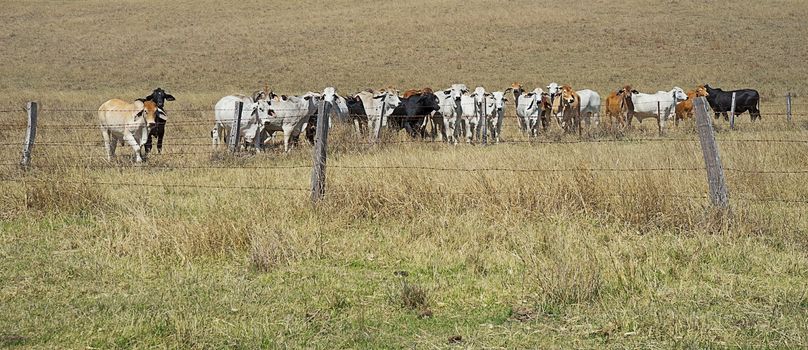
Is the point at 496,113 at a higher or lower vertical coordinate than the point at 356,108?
lower

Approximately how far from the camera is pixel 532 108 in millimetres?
22328

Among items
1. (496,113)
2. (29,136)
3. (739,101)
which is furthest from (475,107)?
(29,136)

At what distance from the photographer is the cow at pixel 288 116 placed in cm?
1922

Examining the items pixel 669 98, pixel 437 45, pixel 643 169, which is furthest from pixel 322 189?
pixel 437 45

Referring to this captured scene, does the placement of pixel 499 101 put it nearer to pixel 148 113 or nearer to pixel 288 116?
pixel 288 116

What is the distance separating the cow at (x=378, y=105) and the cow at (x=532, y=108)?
337 cm

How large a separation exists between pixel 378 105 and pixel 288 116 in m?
3.10

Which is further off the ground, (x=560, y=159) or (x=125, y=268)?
(x=560, y=159)

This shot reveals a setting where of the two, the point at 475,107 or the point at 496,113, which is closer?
the point at 475,107

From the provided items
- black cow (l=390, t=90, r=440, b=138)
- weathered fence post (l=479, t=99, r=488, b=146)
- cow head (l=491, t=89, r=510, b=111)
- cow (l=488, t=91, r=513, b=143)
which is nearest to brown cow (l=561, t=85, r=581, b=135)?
cow (l=488, t=91, r=513, b=143)

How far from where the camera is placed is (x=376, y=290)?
732 cm

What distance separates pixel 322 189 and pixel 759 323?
508 centimetres

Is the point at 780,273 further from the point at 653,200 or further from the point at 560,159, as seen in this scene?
the point at 560,159

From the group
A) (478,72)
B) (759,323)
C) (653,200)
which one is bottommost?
(759,323)
